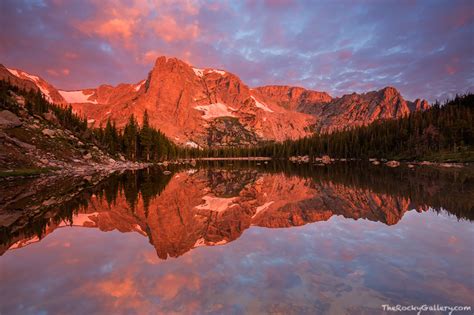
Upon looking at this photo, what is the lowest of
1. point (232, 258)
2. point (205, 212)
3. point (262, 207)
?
point (262, 207)

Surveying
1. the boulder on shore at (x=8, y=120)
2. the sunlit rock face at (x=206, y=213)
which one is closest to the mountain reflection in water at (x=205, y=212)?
the sunlit rock face at (x=206, y=213)

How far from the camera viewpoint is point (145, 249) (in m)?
11.7

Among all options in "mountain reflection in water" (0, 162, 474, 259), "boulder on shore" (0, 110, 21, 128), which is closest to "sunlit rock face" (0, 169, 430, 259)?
"mountain reflection in water" (0, 162, 474, 259)

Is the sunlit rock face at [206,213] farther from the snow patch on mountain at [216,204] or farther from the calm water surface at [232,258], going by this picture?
the calm water surface at [232,258]

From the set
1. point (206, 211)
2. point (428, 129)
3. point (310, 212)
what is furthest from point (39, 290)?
point (428, 129)

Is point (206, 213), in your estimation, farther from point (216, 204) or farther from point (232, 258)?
point (232, 258)

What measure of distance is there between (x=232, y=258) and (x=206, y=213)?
868cm

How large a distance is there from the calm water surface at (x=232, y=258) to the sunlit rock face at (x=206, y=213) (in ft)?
0.36

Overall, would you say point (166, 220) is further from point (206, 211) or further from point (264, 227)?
point (264, 227)

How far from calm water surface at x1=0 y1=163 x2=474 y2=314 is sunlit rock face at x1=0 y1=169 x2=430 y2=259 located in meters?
0.11

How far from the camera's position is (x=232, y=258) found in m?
10.5

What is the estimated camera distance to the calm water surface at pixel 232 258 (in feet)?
23.3

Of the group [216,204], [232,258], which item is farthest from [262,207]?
[232,258]

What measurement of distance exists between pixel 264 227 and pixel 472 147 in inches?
4447
